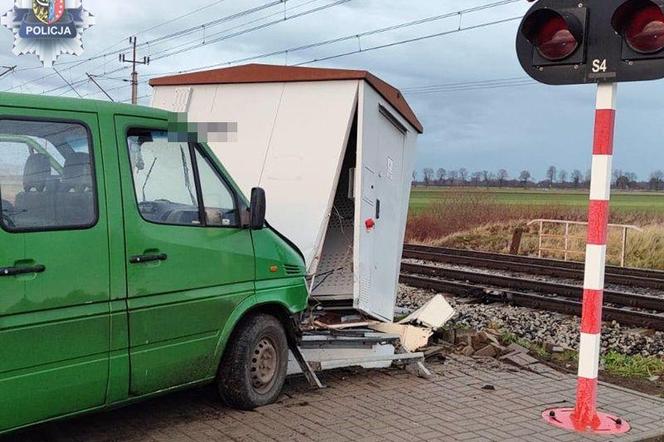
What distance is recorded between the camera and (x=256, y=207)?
5645 millimetres

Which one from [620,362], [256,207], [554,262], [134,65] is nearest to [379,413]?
[256,207]

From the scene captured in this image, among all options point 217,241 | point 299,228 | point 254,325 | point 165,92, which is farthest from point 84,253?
point 165,92

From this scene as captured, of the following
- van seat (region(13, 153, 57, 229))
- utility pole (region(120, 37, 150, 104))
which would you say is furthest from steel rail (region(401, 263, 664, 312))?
utility pole (region(120, 37, 150, 104))

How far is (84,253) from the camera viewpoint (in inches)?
177

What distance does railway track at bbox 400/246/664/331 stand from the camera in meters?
12.8

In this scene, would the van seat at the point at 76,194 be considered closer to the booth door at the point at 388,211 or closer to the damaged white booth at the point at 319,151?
the damaged white booth at the point at 319,151

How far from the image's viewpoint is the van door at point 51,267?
4152 millimetres

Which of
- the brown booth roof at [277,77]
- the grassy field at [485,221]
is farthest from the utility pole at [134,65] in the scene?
the brown booth roof at [277,77]

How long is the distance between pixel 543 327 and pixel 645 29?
23.2ft

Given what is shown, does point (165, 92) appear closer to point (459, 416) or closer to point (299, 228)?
point (299, 228)

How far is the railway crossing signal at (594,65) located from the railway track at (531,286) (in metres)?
6.27

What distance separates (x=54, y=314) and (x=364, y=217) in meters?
3.66

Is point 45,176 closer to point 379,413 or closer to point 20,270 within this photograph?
point 20,270

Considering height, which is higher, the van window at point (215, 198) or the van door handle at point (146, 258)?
the van window at point (215, 198)
